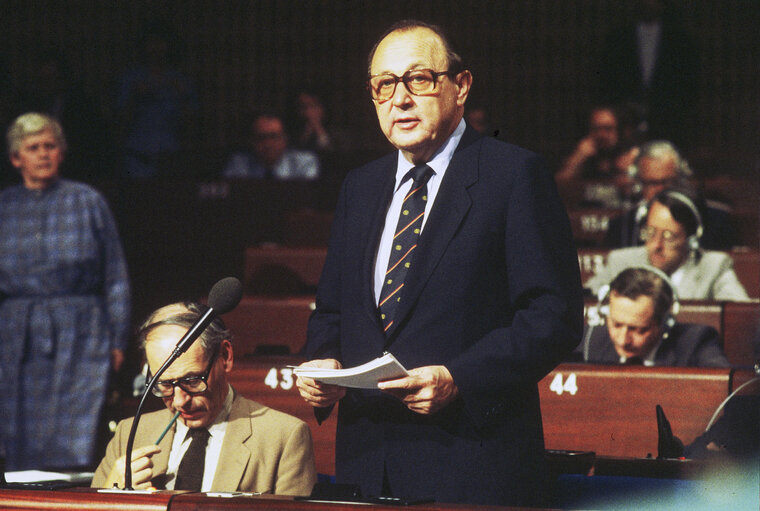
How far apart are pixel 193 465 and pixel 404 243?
74 centimetres

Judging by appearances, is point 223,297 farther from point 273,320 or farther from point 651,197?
point 651,197

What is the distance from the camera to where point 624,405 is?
11.0ft

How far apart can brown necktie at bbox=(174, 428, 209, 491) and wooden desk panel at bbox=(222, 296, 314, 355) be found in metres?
2.31

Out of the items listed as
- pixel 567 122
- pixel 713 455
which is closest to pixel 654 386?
pixel 713 455

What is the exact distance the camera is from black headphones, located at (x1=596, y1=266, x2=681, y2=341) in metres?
4.14

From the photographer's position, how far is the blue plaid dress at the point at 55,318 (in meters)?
4.93

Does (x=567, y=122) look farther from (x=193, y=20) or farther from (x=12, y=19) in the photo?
(x=12, y=19)

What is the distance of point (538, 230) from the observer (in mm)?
1980

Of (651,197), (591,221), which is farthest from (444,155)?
(591,221)

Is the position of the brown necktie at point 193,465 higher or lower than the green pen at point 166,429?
lower

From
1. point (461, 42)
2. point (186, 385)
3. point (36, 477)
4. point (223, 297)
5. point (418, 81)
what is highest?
point (461, 42)

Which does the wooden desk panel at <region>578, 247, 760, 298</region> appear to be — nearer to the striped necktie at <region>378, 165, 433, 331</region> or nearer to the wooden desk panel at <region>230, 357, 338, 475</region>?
the wooden desk panel at <region>230, 357, 338, 475</region>

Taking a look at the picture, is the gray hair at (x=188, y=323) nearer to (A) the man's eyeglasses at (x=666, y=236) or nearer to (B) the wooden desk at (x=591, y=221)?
(A) the man's eyeglasses at (x=666, y=236)

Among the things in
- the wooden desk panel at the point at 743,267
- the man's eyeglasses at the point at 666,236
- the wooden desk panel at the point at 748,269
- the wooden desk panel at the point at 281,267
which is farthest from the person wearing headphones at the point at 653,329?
the wooden desk panel at the point at 281,267
